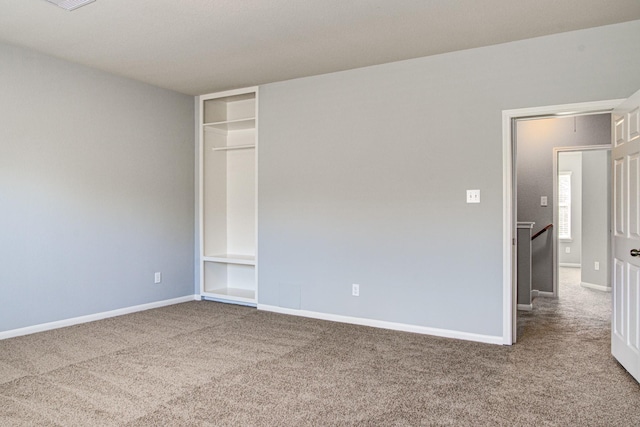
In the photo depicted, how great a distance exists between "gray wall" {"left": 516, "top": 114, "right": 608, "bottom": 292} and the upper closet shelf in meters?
3.58

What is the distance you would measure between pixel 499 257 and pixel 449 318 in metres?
0.71

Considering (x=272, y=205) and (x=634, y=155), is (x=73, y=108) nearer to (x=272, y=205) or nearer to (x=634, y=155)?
(x=272, y=205)

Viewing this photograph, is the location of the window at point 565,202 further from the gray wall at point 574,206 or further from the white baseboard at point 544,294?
the white baseboard at point 544,294

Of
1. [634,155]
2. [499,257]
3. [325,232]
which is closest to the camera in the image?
[634,155]

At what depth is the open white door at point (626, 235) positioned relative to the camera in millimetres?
2984

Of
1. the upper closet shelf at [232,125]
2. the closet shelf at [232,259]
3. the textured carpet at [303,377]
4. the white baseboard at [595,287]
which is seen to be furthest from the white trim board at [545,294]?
the upper closet shelf at [232,125]

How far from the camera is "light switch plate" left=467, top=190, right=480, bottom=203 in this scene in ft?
13.0

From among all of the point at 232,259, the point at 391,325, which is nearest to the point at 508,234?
the point at 391,325

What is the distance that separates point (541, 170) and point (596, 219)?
136 centimetres

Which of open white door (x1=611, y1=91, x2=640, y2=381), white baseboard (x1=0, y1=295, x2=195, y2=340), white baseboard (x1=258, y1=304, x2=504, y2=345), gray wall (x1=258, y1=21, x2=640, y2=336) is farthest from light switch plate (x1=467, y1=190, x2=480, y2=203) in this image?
white baseboard (x1=0, y1=295, x2=195, y2=340)

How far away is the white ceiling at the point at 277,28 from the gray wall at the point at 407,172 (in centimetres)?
25

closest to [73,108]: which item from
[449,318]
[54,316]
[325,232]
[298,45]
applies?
[54,316]

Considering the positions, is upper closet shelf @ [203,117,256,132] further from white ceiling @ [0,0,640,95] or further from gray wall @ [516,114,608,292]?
gray wall @ [516,114,608,292]

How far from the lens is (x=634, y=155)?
3.05 metres
